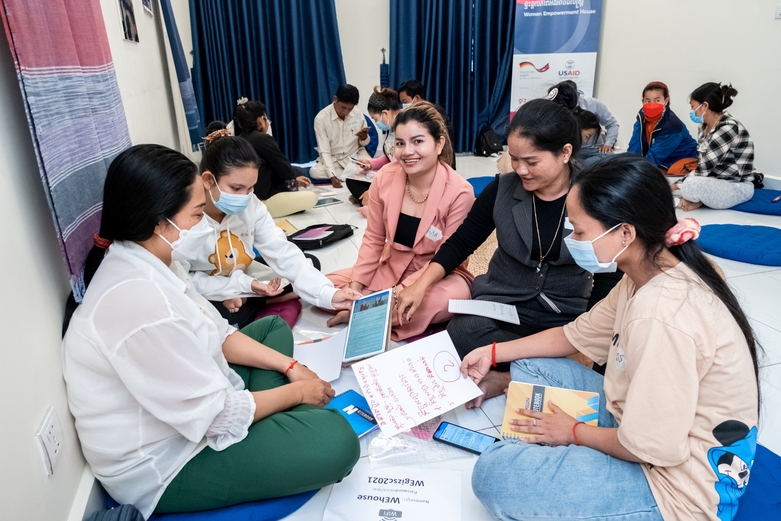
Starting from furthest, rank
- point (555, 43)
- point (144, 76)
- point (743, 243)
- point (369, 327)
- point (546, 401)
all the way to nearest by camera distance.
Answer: point (555, 43), point (743, 243), point (144, 76), point (369, 327), point (546, 401)

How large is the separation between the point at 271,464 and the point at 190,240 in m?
0.58

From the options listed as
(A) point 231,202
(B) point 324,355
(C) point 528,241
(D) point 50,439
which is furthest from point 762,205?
(D) point 50,439

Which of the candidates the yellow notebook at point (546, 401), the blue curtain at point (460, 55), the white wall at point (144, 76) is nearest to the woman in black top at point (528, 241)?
the yellow notebook at point (546, 401)

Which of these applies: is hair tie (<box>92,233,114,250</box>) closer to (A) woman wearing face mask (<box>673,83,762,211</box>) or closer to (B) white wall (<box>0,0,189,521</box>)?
(B) white wall (<box>0,0,189,521</box>)

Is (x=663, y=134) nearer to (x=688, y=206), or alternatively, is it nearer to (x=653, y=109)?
(x=653, y=109)

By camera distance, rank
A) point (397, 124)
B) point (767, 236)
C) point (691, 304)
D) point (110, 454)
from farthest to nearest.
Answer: point (767, 236) → point (397, 124) → point (110, 454) → point (691, 304)

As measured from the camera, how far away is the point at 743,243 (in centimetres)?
308

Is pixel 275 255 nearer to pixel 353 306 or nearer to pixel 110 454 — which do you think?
pixel 353 306

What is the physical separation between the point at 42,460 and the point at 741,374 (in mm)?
1394

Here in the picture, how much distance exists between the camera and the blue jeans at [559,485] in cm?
109

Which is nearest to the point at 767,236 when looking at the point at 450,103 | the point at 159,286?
the point at 159,286

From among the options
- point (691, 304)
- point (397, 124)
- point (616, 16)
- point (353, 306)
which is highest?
point (616, 16)

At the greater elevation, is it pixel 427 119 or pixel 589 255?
pixel 427 119

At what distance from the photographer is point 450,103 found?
7.10 metres
